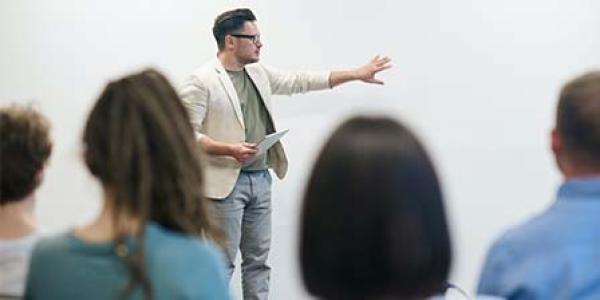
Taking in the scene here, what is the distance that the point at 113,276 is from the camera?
46.5 inches

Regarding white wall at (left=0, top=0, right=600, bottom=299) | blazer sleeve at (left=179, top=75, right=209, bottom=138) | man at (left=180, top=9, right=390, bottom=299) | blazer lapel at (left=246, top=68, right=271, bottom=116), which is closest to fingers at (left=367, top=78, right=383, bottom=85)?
man at (left=180, top=9, right=390, bottom=299)

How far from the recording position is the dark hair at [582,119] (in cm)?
133

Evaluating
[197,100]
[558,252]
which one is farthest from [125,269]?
[197,100]

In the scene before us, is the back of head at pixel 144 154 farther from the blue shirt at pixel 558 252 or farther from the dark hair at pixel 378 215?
the blue shirt at pixel 558 252

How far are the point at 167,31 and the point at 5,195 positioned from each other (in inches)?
90.6

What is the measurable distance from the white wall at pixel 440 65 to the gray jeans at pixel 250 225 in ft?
0.81

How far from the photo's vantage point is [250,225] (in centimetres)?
330

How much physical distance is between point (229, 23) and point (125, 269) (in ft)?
7.18

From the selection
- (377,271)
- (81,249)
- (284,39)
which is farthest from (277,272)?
(377,271)

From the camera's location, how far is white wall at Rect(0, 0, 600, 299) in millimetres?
3545

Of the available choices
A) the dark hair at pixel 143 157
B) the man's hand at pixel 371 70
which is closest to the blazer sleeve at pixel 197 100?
the man's hand at pixel 371 70

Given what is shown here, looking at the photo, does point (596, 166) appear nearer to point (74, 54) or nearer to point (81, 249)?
point (81, 249)

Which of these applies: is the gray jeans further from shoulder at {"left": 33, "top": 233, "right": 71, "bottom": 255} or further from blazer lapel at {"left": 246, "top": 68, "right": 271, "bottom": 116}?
shoulder at {"left": 33, "top": 233, "right": 71, "bottom": 255}

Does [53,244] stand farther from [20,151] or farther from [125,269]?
[20,151]
